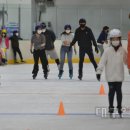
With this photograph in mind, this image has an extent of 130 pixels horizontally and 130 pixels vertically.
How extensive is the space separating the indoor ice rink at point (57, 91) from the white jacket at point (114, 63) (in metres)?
0.57

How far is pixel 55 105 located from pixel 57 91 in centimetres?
228

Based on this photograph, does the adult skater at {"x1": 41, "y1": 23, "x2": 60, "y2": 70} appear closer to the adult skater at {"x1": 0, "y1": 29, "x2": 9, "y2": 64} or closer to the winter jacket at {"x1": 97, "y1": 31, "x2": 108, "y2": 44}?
the adult skater at {"x1": 0, "y1": 29, "x2": 9, "y2": 64}

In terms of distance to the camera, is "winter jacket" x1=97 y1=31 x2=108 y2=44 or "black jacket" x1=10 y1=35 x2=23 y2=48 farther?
"black jacket" x1=10 y1=35 x2=23 y2=48

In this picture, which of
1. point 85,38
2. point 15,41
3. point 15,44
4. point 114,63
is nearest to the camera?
point 114,63

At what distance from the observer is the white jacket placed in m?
7.95

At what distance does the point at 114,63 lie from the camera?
26.1ft

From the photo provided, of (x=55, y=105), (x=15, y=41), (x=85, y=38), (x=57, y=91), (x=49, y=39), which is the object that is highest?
(x=85, y=38)

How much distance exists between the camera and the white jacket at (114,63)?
795 centimetres

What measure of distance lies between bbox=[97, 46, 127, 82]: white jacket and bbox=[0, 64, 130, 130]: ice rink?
598 mm

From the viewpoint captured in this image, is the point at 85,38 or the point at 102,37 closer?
the point at 85,38

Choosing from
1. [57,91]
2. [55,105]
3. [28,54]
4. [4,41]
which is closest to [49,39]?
[57,91]

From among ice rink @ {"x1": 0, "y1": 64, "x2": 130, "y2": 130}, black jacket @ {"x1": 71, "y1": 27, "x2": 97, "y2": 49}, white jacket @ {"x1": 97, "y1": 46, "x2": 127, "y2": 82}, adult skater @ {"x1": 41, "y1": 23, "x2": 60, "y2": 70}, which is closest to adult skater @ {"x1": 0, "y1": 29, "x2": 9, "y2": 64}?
adult skater @ {"x1": 41, "y1": 23, "x2": 60, "y2": 70}

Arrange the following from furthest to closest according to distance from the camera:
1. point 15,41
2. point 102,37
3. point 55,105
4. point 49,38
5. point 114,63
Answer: point 15,41 < point 102,37 < point 49,38 < point 55,105 < point 114,63

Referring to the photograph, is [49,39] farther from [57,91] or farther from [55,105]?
[55,105]
